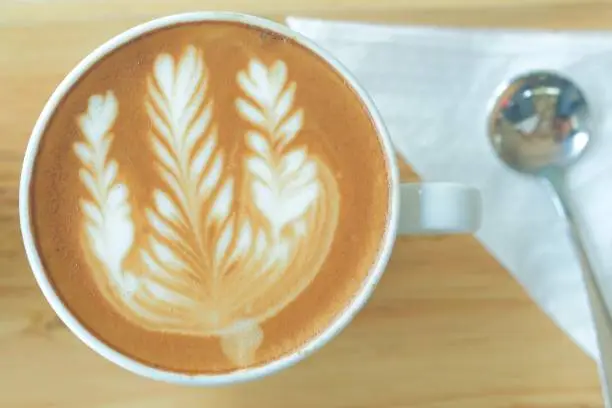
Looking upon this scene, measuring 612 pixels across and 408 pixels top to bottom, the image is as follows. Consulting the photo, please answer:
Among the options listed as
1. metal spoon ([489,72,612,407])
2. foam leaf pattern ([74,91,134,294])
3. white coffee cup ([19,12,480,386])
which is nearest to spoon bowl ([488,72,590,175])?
metal spoon ([489,72,612,407])

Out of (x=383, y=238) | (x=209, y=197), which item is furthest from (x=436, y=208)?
(x=209, y=197)

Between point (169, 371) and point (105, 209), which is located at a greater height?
point (105, 209)

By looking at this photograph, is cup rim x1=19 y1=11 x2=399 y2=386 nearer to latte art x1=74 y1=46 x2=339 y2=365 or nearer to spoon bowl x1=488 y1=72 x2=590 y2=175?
latte art x1=74 y1=46 x2=339 y2=365

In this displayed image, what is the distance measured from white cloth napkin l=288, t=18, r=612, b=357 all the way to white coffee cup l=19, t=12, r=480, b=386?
9 centimetres

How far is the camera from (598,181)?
2.23 feet

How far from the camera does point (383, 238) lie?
58 centimetres

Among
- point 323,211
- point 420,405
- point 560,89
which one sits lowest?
point 420,405

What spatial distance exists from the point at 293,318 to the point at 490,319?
18cm

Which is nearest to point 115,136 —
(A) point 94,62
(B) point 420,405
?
(A) point 94,62

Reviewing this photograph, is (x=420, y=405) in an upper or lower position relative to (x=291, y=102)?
lower

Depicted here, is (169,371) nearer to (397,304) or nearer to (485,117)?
(397,304)

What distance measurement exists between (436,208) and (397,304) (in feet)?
0.41

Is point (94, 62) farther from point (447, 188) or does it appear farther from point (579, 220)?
point (579, 220)

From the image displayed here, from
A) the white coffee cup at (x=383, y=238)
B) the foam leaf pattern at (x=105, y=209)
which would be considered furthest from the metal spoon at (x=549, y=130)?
the foam leaf pattern at (x=105, y=209)
